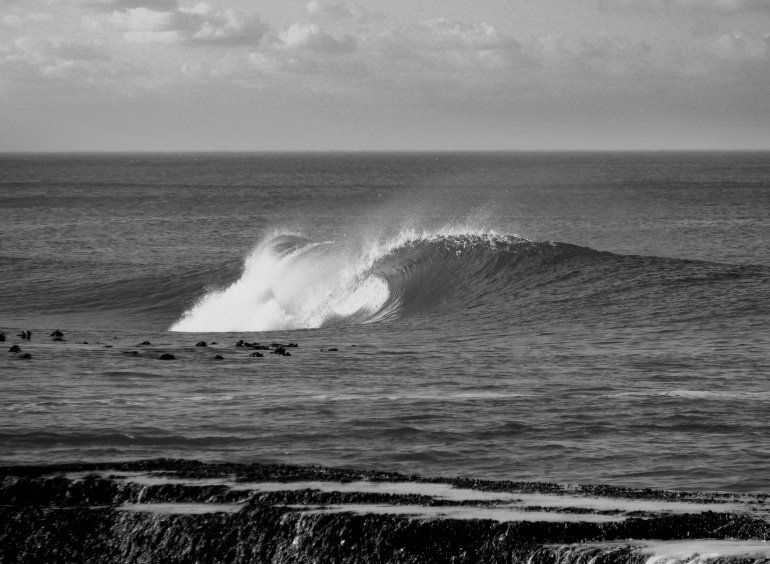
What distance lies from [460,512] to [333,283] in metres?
26.6

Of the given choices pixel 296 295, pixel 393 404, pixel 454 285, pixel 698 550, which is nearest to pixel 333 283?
pixel 296 295

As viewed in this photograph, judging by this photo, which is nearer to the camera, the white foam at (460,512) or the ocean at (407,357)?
the white foam at (460,512)

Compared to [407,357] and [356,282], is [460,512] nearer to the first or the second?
[407,357]

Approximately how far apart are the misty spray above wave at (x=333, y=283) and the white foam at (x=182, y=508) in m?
21.2

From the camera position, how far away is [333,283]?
3675 centimetres

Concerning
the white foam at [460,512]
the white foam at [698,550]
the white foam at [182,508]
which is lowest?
the white foam at [182,508]

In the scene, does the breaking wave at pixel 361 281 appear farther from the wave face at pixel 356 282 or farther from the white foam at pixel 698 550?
the white foam at pixel 698 550

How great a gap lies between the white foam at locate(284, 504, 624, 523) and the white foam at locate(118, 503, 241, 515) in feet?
2.03

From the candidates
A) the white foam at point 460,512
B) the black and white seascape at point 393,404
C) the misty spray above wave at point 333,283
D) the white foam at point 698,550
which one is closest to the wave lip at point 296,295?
the misty spray above wave at point 333,283

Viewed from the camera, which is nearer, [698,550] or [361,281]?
[698,550]

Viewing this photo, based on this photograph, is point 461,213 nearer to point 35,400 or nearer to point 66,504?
point 35,400

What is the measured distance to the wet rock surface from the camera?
963 centimetres

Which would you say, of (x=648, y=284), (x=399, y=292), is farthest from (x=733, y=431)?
(x=399, y=292)

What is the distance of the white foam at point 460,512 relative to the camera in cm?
997
